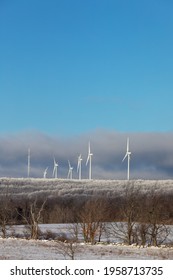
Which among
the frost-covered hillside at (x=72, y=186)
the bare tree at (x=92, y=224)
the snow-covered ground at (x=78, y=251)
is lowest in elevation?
A: the snow-covered ground at (x=78, y=251)

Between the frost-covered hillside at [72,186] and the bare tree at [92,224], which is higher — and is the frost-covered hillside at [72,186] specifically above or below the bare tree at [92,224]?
above

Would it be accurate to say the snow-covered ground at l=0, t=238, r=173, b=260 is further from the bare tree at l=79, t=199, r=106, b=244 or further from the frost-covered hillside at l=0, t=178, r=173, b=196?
the frost-covered hillside at l=0, t=178, r=173, b=196

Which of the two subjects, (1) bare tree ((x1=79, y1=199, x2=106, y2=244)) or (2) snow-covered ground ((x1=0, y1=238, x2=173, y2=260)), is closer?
(2) snow-covered ground ((x1=0, y1=238, x2=173, y2=260))

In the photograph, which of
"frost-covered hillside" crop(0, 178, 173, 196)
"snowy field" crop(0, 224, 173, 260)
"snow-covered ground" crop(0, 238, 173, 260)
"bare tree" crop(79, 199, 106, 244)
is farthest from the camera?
"frost-covered hillside" crop(0, 178, 173, 196)

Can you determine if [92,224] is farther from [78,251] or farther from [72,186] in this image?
[72,186]

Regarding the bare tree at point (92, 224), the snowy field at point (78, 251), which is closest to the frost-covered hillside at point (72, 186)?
the bare tree at point (92, 224)

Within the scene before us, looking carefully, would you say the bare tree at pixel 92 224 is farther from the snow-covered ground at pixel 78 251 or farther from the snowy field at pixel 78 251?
the snow-covered ground at pixel 78 251

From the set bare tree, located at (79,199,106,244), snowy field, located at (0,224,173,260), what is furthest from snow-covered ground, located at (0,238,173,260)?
bare tree, located at (79,199,106,244)

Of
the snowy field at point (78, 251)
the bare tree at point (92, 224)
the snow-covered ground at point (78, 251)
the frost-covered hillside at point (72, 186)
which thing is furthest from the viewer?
the frost-covered hillside at point (72, 186)

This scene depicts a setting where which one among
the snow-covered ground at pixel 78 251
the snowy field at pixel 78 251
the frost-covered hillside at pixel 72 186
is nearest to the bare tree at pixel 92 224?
the snowy field at pixel 78 251

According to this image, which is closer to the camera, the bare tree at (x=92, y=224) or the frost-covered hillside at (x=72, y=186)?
the bare tree at (x=92, y=224)

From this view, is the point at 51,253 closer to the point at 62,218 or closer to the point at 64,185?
the point at 62,218

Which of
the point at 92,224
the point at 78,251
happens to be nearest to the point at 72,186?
the point at 92,224

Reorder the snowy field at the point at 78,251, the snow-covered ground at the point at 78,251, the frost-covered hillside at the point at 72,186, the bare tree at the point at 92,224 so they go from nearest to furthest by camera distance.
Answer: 1. the snowy field at the point at 78,251
2. the snow-covered ground at the point at 78,251
3. the bare tree at the point at 92,224
4. the frost-covered hillside at the point at 72,186
